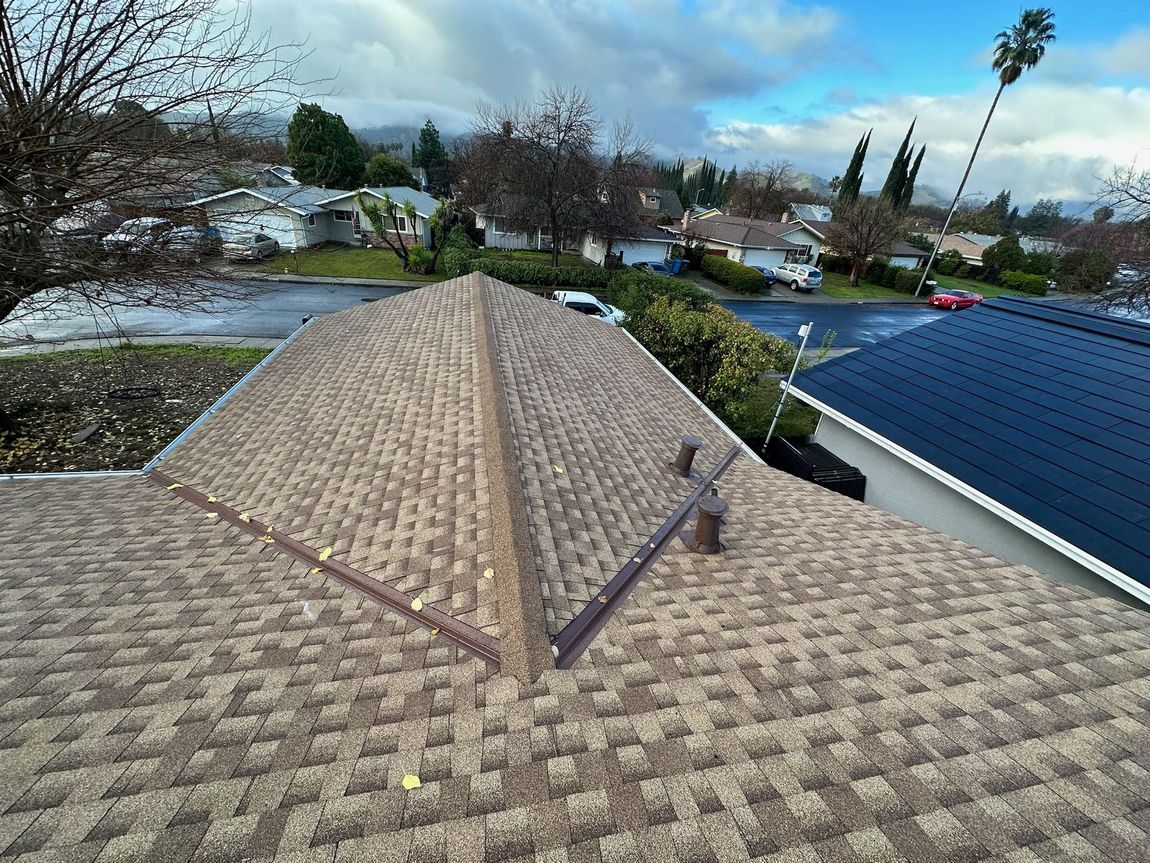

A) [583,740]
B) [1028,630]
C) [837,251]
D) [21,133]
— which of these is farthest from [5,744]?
[837,251]

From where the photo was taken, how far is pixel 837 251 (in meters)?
41.9

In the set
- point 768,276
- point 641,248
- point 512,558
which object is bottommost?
point 768,276

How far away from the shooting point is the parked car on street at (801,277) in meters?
34.5

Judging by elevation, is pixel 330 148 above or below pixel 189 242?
above

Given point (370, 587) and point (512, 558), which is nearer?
point (512, 558)

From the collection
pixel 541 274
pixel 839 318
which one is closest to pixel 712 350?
pixel 541 274

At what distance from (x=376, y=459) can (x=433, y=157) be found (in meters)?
77.9

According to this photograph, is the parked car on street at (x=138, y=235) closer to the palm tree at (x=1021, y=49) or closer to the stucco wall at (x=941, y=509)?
the stucco wall at (x=941, y=509)

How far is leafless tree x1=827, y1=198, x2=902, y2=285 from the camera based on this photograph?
36.5 meters

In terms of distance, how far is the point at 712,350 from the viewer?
521 inches

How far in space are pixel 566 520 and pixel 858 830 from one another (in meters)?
2.83

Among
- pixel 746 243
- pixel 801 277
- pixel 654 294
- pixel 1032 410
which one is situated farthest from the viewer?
pixel 746 243

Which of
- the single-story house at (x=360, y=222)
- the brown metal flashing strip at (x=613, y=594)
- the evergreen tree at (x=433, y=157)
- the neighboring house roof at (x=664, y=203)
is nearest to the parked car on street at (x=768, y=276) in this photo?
the single-story house at (x=360, y=222)

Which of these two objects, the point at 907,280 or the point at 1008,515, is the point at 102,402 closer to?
the point at 1008,515
